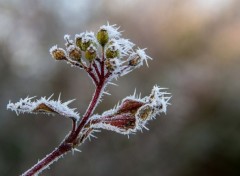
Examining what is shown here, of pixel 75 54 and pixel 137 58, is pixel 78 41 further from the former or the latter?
pixel 137 58

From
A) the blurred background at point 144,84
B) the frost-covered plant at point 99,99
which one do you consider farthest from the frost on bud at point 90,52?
the blurred background at point 144,84

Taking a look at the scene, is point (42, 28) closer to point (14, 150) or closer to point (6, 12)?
point (6, 12)

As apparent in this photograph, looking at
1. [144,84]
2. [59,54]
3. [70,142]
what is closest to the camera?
[70,142]

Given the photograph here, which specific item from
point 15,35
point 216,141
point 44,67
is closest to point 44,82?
point 44,67

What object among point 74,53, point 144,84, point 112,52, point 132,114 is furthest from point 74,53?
point 144,84

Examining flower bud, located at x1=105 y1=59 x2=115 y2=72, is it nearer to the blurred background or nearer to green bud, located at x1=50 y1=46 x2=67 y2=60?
green bud, located at x1=50 y1=46 x2=67 y2=60

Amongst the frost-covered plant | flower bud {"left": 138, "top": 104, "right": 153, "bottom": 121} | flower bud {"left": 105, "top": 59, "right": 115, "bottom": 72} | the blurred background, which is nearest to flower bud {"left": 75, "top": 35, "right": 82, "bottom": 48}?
the frost-covered plant

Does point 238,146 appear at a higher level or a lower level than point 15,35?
lower
